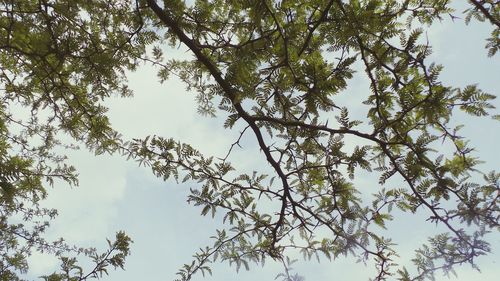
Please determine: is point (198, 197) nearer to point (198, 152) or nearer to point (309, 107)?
point (198, 152)

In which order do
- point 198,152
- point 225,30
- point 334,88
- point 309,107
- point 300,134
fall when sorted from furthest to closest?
1. point 225,30
2. point 198,152
3. point 300,134
4. point 309,107
5. point 334,88

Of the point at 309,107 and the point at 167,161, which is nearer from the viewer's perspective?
the point at 309,107

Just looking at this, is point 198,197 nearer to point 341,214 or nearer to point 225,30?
point 341,214

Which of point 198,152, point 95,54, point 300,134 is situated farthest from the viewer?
point 95,54

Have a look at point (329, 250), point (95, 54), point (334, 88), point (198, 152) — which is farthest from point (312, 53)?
point (95, 54)

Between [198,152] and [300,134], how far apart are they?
0.73m

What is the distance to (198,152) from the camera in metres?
2.78

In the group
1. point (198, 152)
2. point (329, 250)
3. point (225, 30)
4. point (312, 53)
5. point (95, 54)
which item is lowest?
point (329, 250)

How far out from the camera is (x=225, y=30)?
3.19 m

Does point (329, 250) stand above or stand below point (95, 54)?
below

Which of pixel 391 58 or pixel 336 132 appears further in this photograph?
pixel 391 58

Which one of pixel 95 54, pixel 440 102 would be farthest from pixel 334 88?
pixel 95 54

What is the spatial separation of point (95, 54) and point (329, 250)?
2.26 metres

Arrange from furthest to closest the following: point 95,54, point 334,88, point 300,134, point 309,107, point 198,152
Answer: point 95,54
point 198,152
point 300,134
point 309,107
point 334,88
